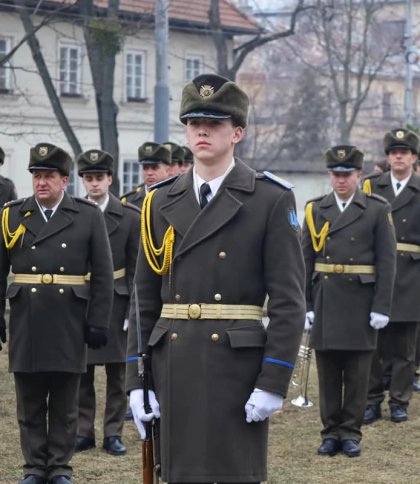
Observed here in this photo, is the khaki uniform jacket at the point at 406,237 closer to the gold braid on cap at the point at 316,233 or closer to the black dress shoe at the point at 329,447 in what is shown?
the gold braid on cap at the point at 316,233

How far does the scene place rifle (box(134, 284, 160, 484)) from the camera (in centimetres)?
580

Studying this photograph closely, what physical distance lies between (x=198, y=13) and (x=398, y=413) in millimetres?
23218

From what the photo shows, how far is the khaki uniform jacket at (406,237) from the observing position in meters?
11.7

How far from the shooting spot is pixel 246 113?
5.84 metres

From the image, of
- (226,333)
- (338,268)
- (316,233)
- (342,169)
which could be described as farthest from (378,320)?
(226,333)

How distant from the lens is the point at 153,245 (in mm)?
5875

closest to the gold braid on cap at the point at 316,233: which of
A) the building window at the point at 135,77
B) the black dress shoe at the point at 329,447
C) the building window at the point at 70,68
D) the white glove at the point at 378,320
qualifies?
the white glove at the point at 378,320

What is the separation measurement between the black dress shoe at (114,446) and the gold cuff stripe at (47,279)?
1695 mm

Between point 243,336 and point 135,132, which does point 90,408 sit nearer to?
point 243,336

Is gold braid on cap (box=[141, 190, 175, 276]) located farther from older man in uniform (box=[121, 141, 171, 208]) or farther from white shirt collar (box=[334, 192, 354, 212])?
older man in uniform (box=[121, 141, 171, 208])

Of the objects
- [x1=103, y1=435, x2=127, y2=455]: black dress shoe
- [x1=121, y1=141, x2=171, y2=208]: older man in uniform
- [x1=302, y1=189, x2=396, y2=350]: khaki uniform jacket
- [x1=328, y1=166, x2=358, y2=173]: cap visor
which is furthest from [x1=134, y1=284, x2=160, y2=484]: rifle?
[x1=121, y1=141, x2=171, y2=208]: older man in uniform

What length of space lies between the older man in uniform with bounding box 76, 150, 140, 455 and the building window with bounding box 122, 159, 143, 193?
88.1 ft

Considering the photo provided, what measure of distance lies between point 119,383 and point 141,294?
4.26m

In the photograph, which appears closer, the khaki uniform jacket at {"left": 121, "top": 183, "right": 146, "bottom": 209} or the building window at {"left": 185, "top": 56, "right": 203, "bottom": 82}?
the khaki uniform jacket at {"left": 121, "top": 183, "right": 146, "bottom": 209}
